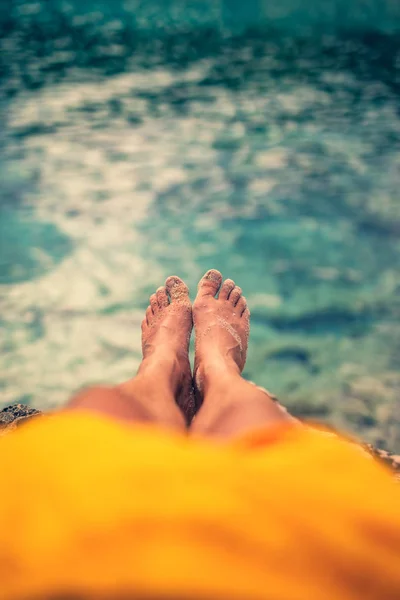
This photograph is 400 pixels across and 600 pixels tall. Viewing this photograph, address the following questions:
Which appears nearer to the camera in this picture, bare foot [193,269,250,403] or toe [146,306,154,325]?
bare foot [193,269,250,403]

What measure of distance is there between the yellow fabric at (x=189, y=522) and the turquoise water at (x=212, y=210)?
3.88 ft

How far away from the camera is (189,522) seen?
0.56 meters

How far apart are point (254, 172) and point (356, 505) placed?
248 centimetres

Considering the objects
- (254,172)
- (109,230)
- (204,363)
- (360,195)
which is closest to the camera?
(204,363)

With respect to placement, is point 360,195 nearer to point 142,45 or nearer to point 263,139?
point 263,139

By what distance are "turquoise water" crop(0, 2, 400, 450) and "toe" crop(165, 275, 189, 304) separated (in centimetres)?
33

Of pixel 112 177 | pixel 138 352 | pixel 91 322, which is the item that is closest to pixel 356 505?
pixel 138 352

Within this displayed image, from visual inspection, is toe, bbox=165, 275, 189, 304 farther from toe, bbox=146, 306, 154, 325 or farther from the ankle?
the ankle

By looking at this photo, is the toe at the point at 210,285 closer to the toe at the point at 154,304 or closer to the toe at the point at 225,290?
the toe at the point at 225,290

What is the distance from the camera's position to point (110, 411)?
2.91ft

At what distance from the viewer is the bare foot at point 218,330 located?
137cm

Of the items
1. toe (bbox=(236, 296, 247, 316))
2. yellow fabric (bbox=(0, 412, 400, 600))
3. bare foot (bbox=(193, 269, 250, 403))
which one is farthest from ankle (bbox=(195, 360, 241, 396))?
yellow fabric (bbox=(0, 412, 400, 600))

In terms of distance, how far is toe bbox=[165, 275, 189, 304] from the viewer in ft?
5.84

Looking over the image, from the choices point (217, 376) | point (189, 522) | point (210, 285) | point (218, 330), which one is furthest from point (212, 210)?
point (189, 522)
